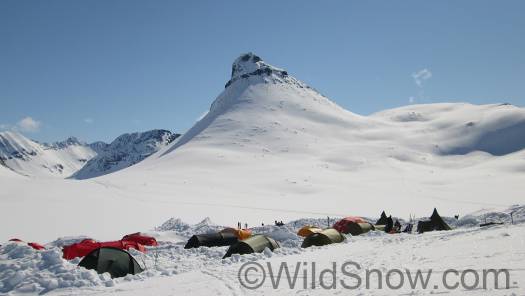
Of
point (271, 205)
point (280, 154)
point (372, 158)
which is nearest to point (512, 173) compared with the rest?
point (372, 158)

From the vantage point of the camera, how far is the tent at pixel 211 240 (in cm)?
2416

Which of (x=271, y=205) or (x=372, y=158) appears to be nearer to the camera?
(x=271, y=205)

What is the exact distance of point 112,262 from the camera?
1504cm

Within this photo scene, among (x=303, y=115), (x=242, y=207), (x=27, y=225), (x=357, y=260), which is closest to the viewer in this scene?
(x=357, y=260)

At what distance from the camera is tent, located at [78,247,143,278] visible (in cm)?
1483

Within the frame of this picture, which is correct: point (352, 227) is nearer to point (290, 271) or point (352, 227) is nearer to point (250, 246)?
point (250, 246)

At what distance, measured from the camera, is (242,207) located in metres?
63.9

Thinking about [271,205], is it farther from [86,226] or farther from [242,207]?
[86,226]

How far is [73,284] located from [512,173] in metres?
120

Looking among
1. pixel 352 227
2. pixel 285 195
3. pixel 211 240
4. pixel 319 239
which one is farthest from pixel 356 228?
pixel 285 195

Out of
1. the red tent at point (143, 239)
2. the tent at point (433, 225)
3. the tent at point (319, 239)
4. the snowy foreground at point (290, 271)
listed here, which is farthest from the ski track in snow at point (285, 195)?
the tent at point (433, 225)

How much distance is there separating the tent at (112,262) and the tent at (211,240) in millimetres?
8646

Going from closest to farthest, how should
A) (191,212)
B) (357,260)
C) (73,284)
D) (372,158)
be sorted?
1. (73,284)
2. (357,260)
3. (191,212)
4. (372,158)

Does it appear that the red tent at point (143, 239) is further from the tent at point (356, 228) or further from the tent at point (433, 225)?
the tent at point (433, 225)
